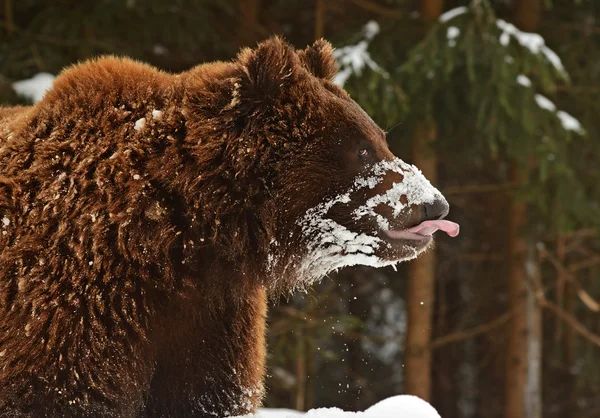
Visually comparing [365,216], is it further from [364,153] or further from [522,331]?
[522,331]

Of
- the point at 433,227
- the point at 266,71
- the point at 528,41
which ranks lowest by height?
the point at 433,227

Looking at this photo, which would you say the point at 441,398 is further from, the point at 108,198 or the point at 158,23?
the point at 108,198

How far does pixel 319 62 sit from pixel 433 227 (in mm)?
1108

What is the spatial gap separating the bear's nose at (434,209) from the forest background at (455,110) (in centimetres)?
322

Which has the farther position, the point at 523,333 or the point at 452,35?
the point at 523,333

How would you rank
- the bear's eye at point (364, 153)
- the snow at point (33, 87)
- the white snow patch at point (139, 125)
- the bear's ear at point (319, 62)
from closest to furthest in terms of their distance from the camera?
the white snow patch at point (139, 125) → the bear's eye at point (364, 153) → the bear's ear at point (319, 62) → the snow at point (33, 87)

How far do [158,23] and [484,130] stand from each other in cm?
435

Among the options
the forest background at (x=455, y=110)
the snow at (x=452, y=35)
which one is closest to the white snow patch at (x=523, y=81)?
the forest background at (x=455, y=110)

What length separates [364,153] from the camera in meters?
3.94

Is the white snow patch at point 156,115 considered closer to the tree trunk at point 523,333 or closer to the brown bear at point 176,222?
the brown bear at point 176,222

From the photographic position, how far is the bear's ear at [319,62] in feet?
14.2

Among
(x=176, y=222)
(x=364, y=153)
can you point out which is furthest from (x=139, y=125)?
(x=364, y=153)

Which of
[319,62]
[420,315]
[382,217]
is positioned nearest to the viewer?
[382,217]

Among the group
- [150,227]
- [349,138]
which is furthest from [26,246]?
[349,138]
